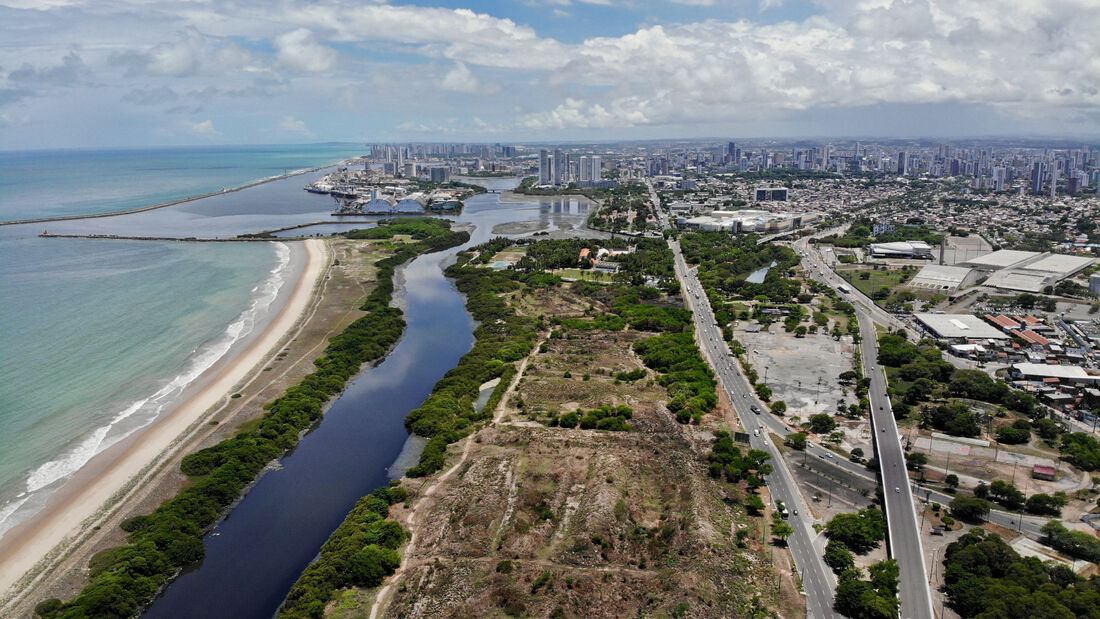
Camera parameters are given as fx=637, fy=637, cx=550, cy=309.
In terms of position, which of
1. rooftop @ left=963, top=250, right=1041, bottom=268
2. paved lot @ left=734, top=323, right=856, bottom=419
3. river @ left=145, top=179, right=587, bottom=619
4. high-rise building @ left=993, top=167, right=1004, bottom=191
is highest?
high-rise building @ left=993, top=167, right=1004, bottom=191

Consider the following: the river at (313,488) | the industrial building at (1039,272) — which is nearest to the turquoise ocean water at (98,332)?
the river at (313,488)

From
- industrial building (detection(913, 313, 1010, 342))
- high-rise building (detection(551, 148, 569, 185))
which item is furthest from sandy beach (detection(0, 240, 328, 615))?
high-rise building (detection(551, 148, 569, 185))

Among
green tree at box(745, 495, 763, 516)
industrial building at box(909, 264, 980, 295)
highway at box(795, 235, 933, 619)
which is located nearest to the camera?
highway at box(795, 235, 933, 619)

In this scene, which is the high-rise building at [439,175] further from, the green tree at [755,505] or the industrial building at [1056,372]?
the green tree at [755,505]

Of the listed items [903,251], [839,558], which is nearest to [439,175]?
[903,251]

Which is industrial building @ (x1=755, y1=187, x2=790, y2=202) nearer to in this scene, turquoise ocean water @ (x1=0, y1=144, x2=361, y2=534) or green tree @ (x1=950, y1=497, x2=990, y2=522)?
turquoise ocean water @ (x1=0, y1=144, x2=361, y2=534)

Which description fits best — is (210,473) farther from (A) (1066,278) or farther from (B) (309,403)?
(A) (1066,278)

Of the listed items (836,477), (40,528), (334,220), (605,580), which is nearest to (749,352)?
(836,477)

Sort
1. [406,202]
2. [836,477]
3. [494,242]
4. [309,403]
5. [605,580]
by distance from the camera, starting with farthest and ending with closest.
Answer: [406,202], [494,242], [309,403], [836,477], [605,580]
